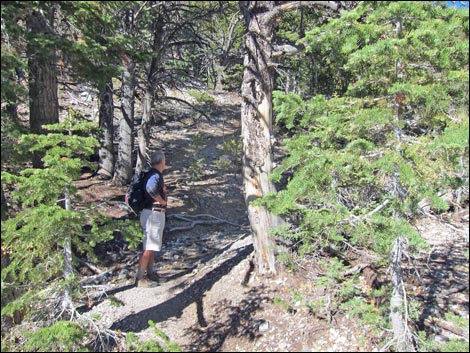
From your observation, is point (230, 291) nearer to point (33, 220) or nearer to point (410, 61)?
point (33, 220)

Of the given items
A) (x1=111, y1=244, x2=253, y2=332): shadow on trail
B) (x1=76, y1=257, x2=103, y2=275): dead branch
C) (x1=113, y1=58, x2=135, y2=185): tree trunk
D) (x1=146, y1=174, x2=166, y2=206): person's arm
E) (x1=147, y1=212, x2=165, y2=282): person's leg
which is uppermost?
(x1=113, y1=58, x2=135, y2=185): tree trunk

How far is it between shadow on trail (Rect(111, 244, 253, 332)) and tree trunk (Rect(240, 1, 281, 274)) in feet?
2.94

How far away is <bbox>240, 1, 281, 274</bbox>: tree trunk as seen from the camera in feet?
19.5

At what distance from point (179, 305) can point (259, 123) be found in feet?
9.62

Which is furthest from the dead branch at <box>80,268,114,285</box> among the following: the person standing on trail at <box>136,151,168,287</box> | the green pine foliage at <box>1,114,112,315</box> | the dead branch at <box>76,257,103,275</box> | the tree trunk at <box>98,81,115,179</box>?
the tree trunk at <box>98,81,115,179</box>

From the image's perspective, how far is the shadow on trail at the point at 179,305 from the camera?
19.1 feet

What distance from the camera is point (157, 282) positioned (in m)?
6.95

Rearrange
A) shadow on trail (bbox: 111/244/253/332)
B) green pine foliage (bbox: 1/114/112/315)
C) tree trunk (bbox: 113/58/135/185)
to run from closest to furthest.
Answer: green pine foliage (bbox: 1/114/112/315) < shadow on trail (bbox: 111/244/253/332) < tree trunk (bbox: 113/58/135/185)

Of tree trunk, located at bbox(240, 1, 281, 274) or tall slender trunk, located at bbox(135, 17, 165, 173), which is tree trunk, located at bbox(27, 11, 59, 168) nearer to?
tree trunk, located at bbox(240, 1, 281, 274)

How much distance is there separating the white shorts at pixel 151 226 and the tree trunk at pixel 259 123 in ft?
4.91

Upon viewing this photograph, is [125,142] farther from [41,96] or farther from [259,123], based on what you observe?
[259,123]

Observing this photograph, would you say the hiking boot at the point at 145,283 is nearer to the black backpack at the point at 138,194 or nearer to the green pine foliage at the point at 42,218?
the black backpack at the point at 138,194

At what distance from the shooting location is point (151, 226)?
6.55m

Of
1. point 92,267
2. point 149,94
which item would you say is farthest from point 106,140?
point 92,267
